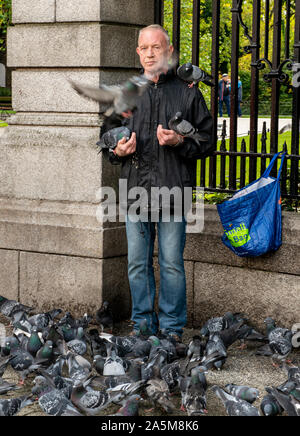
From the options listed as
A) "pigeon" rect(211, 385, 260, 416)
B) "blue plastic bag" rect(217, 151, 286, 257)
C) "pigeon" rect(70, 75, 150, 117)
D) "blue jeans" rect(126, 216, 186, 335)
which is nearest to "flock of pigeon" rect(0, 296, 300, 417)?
"pigeon" rect(211, 385, 260, 416)

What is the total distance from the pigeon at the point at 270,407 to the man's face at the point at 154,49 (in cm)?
239

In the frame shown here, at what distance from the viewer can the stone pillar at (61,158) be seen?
6.18 metres

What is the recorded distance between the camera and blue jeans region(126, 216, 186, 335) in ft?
18.0

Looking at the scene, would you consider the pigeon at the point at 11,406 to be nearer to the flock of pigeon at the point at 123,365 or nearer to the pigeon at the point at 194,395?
the flock of pigeon at the point at 123,365

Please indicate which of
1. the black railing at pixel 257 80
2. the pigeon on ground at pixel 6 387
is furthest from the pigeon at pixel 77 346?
the black railing at pixel 257 80

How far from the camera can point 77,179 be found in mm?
6277

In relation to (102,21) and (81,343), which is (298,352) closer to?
(81,343)

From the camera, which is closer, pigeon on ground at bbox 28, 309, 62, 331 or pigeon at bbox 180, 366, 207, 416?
pigeon at bbox 180, 366, 207, 416

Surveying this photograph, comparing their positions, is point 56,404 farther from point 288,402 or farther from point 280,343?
point 280,343

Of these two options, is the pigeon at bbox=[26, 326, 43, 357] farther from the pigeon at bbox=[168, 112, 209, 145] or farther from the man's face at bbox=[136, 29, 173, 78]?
the man's face at bbox=[136, 29, 173, 78]

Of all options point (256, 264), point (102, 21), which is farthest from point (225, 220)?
point (102, 21)

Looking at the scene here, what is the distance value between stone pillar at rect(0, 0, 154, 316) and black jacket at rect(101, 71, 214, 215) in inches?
30.9

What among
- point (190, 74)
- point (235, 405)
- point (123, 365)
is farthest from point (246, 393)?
point (190, 74)

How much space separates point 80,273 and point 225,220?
1.33 m
